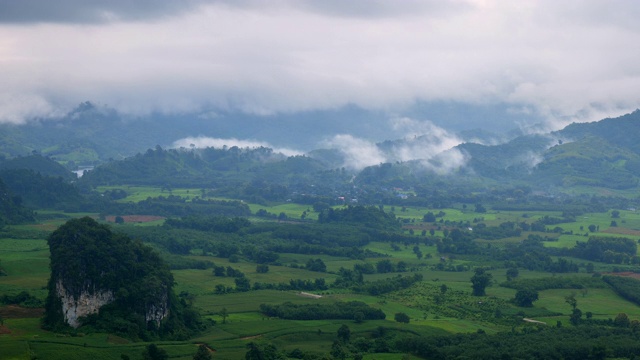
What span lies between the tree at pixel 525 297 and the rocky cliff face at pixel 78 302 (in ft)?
→ 156

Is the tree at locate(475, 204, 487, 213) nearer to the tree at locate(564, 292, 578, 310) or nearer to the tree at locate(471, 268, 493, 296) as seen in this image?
the tree at locate(471, 268, 493, 296)

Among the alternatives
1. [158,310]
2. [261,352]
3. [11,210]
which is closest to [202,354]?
[261,352]

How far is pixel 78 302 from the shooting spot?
7619 centimetres

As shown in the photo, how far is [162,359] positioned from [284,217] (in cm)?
11173

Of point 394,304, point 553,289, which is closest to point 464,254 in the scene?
point 553,289

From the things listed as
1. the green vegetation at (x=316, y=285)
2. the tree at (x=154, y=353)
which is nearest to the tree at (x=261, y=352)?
the green vegetation at (x=316, y=285)

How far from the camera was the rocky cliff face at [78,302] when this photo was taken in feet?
249

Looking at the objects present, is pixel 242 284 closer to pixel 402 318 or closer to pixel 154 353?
pixel 402 318

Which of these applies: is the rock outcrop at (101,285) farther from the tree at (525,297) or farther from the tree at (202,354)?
the tree at (525,297)

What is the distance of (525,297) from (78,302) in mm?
50442

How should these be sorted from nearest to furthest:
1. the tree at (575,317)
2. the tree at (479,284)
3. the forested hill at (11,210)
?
the tree at (575,317) → the tree at (479,284) → the forested hill at (11,210)

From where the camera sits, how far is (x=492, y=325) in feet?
286

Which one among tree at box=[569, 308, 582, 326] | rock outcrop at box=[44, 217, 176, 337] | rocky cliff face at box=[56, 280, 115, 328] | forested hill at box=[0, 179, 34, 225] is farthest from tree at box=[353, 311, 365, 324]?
forested hill at box=[0, 179, 34, 225]

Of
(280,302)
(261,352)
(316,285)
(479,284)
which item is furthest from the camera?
(316,285)
